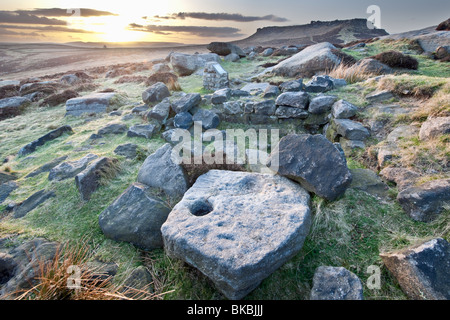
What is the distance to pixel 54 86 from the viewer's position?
14.8 meters

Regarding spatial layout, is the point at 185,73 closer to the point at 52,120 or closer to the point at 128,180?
the point at 52,120

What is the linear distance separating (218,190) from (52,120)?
30.9 feet

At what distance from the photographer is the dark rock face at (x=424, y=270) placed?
87.4 inches

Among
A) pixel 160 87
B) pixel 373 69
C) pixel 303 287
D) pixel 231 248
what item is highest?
pixel 373 69

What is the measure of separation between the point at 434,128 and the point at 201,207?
429 centimetres

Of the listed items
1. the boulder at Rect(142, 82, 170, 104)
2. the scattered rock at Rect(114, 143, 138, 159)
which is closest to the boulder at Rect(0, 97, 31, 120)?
the boulder at Rect(142, 82, 170, 104)

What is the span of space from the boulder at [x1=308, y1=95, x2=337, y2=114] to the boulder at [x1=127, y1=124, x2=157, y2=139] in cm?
436

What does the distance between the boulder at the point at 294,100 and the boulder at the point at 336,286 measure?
4885 millimetres

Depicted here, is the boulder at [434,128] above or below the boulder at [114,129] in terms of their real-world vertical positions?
A: above

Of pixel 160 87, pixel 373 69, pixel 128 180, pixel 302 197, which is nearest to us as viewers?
pixel 302 197

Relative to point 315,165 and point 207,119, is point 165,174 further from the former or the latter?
point 207,119

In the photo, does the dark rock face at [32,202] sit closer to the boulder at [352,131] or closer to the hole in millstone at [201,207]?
the hole in millstone at [201,207]

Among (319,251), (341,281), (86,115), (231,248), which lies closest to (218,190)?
(231,248)

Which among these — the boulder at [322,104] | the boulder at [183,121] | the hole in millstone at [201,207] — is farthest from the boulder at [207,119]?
the hole in millstone at [201,207]
